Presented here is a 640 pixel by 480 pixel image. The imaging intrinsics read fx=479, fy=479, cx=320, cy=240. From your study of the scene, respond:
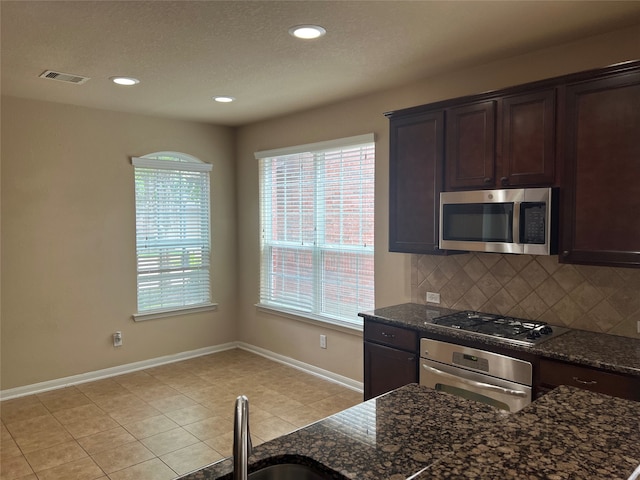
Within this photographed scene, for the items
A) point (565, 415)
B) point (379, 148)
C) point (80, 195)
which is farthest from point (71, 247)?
point (565, 415)

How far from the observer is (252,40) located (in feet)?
9.25

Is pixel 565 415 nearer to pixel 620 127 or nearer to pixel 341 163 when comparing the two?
pixel 620 127

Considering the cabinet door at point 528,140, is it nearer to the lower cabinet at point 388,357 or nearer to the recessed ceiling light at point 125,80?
the lower cabinet at point 388,357

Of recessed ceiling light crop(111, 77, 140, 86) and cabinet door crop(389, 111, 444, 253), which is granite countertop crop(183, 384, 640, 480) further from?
recessed ceiling light crop(111, 77, 140, 86)

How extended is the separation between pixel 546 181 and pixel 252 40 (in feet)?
6.18

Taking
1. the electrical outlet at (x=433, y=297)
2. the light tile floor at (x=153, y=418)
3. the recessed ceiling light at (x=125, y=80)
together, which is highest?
the recessed ceiling light at (x=125, y=80)

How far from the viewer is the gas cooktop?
2680 mm

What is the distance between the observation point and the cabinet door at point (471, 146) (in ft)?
9.73

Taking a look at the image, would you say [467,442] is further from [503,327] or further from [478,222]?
[478,222]

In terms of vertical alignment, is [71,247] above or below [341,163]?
below

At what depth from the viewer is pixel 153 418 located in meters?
3.79

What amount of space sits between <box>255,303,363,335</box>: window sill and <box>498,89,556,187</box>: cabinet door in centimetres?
201

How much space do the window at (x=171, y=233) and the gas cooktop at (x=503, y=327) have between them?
318cm

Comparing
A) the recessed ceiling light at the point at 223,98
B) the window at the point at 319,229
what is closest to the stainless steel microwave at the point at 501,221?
the window at the point at 319,229
